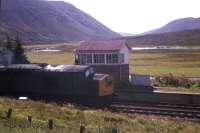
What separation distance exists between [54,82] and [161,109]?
10.7 metres

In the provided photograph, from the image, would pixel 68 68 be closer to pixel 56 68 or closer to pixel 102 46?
pixel 56 68

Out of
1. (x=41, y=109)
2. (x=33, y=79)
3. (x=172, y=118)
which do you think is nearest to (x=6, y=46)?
(x=33, y=79)

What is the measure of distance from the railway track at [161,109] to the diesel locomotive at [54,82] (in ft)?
8.00

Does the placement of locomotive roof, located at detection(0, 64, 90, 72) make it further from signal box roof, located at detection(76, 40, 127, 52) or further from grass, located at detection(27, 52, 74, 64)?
grass, located at detection(27, 52, 74, 64)

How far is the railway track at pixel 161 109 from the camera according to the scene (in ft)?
105

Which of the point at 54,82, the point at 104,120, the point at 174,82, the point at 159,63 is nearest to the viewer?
the point at 104,120

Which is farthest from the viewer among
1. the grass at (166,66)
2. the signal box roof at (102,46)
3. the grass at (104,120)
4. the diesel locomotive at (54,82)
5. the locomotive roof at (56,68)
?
the grass at (166,66)

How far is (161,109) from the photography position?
1352 inches

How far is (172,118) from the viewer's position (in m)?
30.3

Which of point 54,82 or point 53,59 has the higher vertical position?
point 54,82

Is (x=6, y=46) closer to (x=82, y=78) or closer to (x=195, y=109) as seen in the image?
(x=82, y=78)

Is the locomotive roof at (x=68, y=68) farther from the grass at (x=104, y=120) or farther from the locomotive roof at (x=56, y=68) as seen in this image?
the grass at (x=104, y=120)

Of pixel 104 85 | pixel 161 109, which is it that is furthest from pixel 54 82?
pixel 161 109

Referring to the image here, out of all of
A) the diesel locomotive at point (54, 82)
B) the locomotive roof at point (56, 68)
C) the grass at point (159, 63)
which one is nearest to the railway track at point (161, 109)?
the diesel locomotive at point (54, 82)
